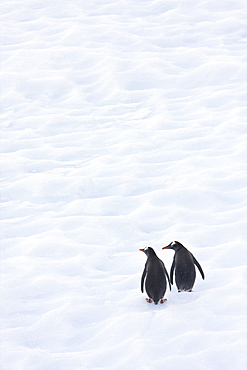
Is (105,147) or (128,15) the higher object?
(128,15)

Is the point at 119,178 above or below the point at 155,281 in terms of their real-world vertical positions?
above

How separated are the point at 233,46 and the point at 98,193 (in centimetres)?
468

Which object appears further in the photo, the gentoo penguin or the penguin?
the penguin

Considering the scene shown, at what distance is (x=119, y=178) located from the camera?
6484 millimetres

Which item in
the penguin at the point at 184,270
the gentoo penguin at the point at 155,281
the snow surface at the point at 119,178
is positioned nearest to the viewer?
the snow surface at the point at 119,178

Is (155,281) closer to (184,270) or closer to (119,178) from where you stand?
(184,270)

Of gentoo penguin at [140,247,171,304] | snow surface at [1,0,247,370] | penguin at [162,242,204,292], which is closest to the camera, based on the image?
snow surface at [1,0,247,370]

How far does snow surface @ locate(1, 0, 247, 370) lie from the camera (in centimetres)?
389

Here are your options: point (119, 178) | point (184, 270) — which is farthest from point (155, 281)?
point (119, 178)

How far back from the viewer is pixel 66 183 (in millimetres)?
6477

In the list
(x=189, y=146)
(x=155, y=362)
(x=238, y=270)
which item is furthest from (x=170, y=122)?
(x=155, y=362)

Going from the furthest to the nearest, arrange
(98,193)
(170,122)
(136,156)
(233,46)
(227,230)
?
(233,46) < (170,122) < (136,156) < (98,193) < (227,230)

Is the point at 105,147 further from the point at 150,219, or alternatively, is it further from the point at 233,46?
the point at 233,46

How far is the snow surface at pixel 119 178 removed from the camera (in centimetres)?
389
